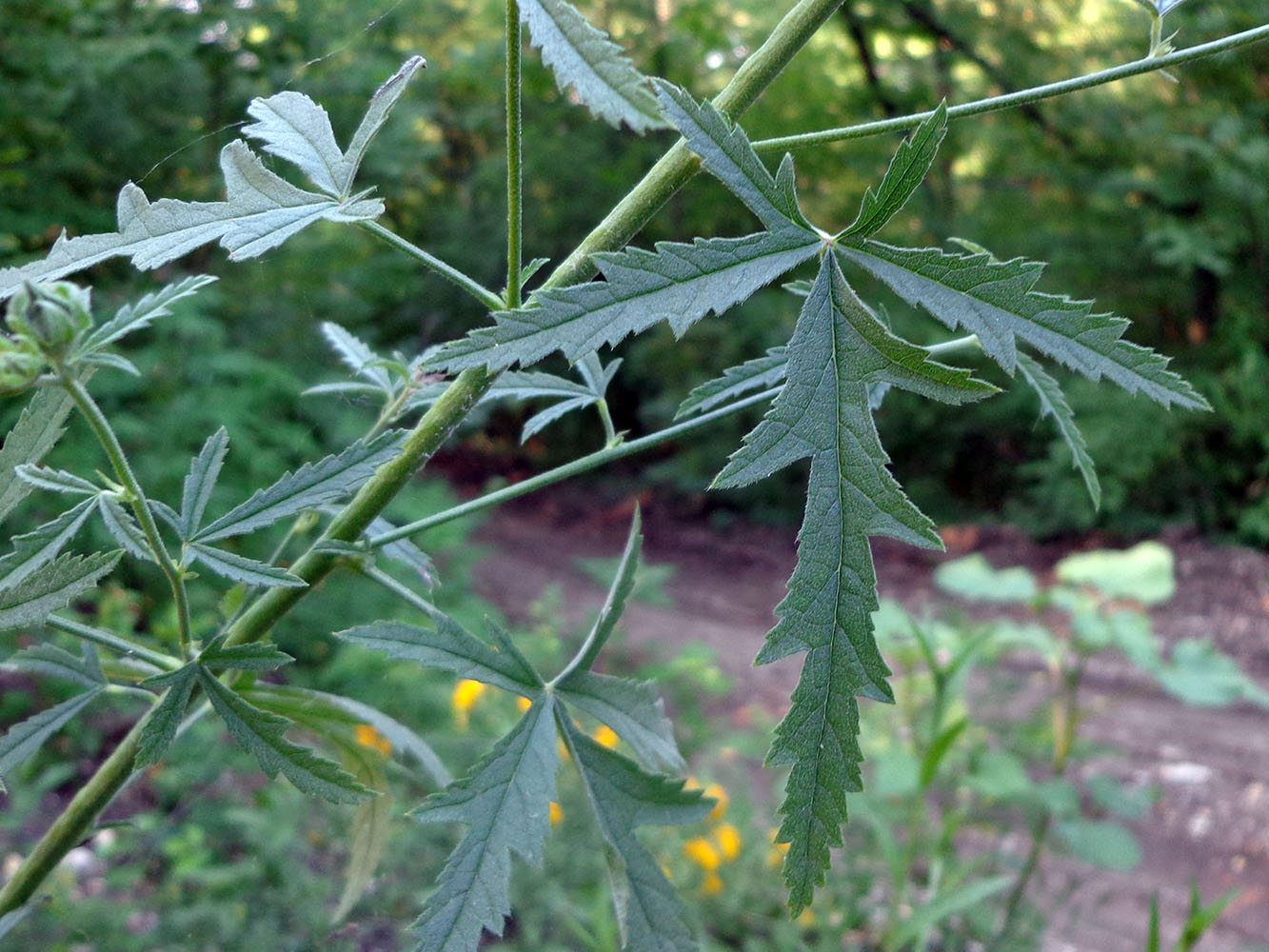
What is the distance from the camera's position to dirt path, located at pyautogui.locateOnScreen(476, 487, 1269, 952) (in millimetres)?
2496

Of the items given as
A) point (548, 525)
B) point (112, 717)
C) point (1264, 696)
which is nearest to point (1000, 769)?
point (1264, 696)

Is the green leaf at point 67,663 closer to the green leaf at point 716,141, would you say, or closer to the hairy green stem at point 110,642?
the hairy green stem at point 110,642

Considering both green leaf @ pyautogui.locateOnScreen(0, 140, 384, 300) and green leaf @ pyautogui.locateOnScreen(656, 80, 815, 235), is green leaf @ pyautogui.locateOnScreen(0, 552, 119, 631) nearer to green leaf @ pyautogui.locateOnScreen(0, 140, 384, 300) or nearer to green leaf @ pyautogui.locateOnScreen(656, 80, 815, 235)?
green leaf @ pyautogui.locateOnScreen(0, 140, 384, 300)

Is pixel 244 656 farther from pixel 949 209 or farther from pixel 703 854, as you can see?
pixel 949 209

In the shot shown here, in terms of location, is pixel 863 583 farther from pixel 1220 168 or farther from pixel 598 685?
pixel 1220 168

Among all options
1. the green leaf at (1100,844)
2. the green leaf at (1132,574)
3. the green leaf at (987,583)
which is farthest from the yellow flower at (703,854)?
the green leaf at (1132,574)

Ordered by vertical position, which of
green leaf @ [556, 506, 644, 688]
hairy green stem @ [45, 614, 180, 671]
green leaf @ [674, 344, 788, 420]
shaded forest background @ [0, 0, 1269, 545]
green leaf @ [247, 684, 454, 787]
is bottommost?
hairy green stem @ [45, 614, 180, 671]

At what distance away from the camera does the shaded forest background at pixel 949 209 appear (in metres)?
3.36

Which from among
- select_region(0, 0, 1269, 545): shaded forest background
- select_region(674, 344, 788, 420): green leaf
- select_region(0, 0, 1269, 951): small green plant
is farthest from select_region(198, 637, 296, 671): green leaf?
select_region(0, 0, 1269, 545): shaded forest background

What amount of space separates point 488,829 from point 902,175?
333 millimetres

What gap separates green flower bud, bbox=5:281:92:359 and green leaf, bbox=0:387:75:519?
0.39 ft

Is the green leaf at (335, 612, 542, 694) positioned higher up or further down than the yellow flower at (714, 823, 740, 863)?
further down

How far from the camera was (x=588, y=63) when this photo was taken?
0.43 metres

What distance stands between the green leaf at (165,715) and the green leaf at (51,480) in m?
0.08
